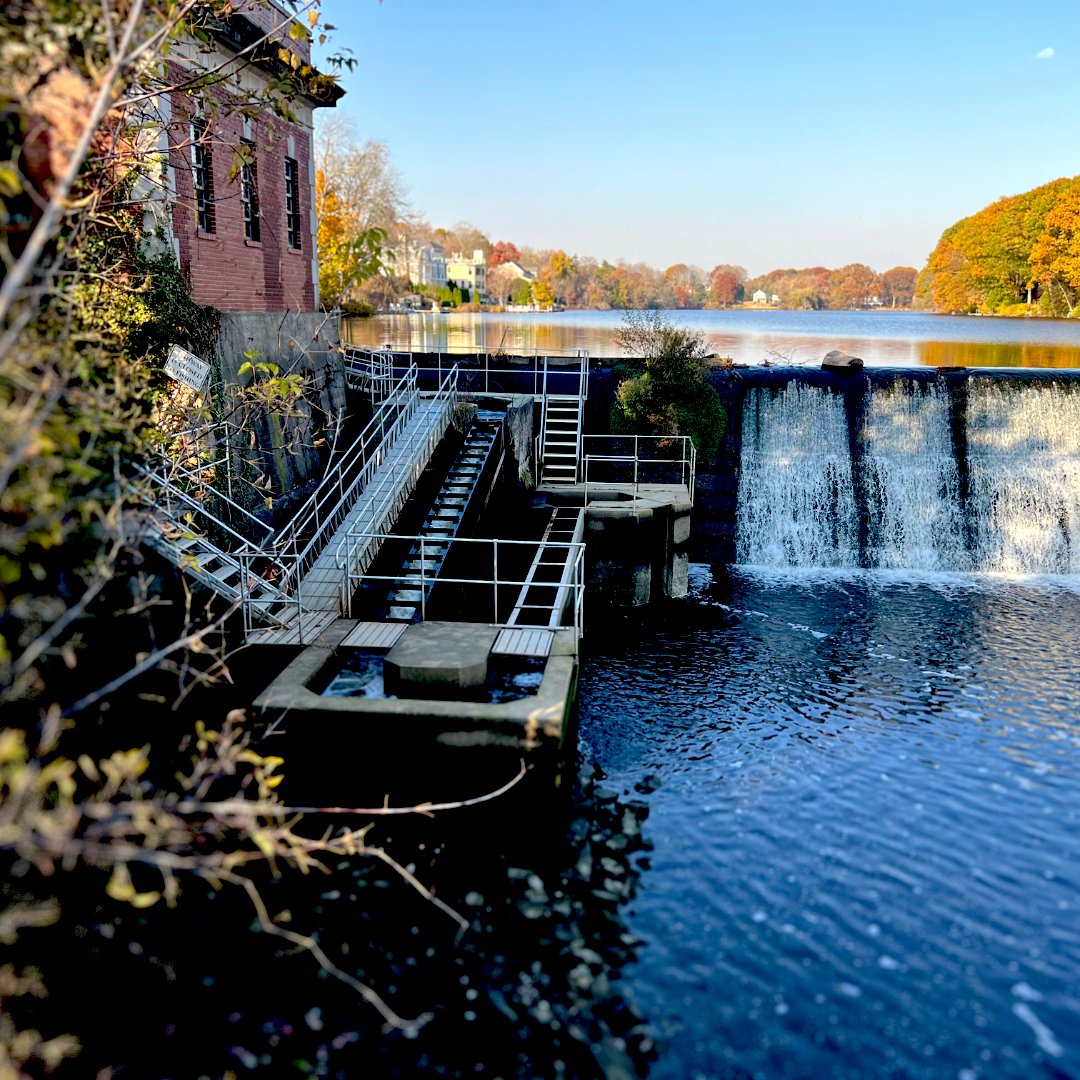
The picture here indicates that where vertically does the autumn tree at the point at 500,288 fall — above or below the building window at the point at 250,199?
above

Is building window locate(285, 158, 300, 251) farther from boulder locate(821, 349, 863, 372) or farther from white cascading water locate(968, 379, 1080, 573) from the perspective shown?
white cascading water locate(968, 379, 1080, 573)

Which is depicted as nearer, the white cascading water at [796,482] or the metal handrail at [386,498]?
Result: the metal handrail at [386,498]

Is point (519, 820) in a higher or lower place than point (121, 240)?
lower

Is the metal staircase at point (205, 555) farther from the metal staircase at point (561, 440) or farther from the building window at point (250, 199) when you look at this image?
the metal staircase at point (561, 440)

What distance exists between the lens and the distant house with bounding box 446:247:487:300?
181 meters

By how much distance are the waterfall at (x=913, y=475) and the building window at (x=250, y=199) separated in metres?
14.0

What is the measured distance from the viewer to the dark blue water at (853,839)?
287 inches

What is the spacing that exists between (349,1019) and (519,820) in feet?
10.5

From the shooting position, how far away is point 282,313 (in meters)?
19.3

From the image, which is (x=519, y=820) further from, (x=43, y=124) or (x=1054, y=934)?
(x=43, y=124)

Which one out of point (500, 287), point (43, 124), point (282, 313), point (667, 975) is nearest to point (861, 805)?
point (667, 975)

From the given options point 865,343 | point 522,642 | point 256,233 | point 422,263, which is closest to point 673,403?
point 256,233

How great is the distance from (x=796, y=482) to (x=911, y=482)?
120 inches

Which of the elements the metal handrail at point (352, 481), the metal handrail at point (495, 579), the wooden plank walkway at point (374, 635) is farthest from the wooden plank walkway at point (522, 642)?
the metal handrail at point (352, 481)
